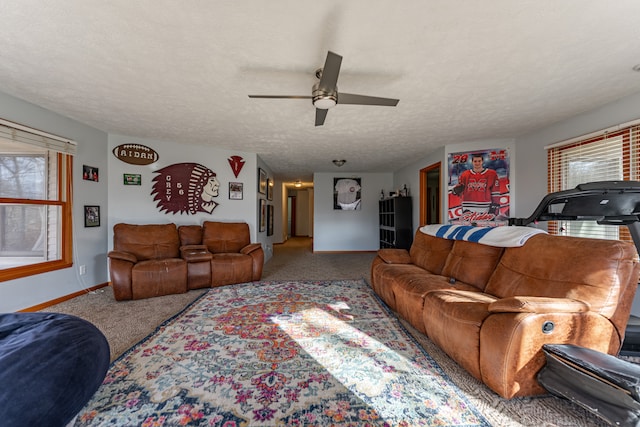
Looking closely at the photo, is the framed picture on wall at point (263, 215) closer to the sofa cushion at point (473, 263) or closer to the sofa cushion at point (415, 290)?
the sofa cushion at point (415, 290)

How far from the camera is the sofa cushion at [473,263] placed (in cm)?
232

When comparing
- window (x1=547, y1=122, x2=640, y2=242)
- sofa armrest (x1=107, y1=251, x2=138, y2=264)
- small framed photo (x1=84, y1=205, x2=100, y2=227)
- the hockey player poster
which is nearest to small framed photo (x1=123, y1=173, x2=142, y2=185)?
small framed photo (x1=84, y1=205, x2=100, y2=227)

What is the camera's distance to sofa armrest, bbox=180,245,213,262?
11.6 ft

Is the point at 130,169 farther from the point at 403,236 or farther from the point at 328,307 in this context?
the point at 403,236

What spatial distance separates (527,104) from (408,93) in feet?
4.62

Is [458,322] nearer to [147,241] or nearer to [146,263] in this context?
[146,263]

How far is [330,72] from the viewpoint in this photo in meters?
1.85

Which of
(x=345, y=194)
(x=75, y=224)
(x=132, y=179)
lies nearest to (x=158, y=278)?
(x=75, y=224)

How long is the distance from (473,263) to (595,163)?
2.09 metres

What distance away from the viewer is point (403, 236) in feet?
19.2

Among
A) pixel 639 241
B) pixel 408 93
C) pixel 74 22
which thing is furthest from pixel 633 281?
pixel 74 22

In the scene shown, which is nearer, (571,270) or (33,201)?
(571,270)

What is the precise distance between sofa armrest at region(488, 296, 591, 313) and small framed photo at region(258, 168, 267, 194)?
176 inches

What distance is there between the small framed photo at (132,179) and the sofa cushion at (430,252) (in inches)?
170
